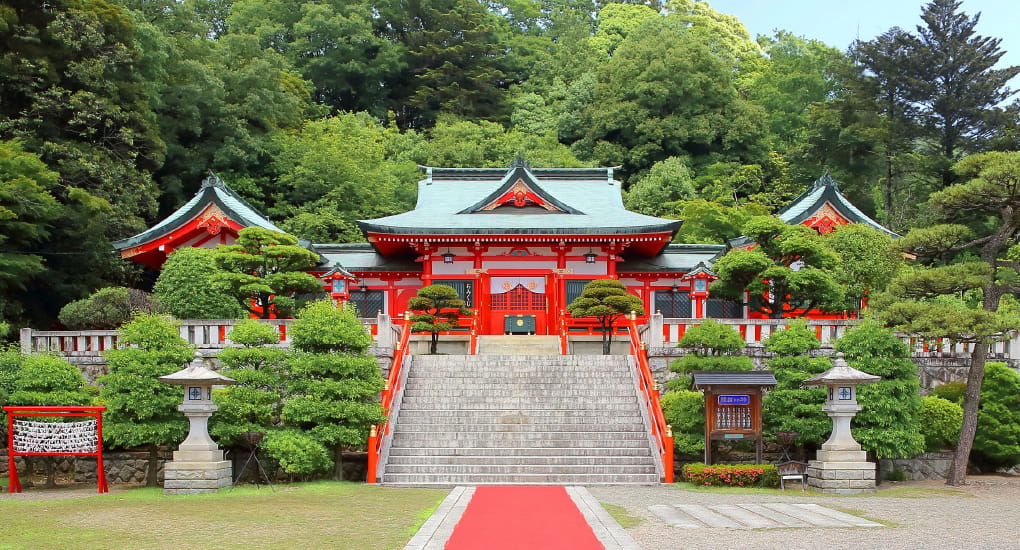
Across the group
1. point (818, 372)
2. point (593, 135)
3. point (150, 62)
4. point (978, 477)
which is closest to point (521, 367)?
point (818, 372)

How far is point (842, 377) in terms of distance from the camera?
1633 cm

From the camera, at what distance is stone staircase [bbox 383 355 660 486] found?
1716 centimetres

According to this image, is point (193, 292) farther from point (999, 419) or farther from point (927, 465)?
point (999, 419)

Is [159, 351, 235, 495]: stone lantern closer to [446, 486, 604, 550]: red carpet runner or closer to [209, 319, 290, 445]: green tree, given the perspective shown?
[209, 319, 290, 445]: green tree

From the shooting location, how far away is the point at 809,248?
23062mm

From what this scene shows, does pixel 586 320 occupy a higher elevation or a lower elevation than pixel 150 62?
lower

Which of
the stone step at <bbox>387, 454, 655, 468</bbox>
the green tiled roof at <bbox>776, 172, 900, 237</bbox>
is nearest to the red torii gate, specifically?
the stone step at <bbox>387, 454, 655, 468</bbox>

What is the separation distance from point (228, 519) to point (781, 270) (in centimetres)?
1560

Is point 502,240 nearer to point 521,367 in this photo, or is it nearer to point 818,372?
point 521,367

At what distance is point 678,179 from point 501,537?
33.3 m

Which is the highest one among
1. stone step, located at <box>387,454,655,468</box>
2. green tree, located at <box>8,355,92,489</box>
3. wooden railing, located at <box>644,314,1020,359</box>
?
wooden railing, located at <box>644,314,1020,359</box>

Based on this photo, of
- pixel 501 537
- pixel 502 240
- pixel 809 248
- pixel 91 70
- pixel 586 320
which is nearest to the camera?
pixel 501 537

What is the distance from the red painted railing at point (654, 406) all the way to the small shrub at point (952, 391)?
6.56 meters

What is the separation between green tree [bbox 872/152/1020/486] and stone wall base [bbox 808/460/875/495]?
2.86 metres
